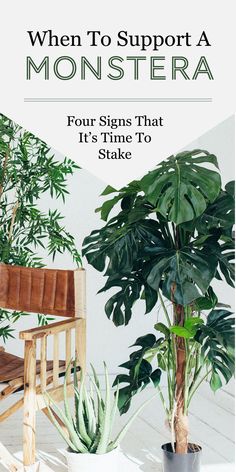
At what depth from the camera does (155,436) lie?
3586 millimetres

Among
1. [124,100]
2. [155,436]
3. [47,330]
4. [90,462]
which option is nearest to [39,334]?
[47,330]

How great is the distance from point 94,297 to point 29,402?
6.01ft

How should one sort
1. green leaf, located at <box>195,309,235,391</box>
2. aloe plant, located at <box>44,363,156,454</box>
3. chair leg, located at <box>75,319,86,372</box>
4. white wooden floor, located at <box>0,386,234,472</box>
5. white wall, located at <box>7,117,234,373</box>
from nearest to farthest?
1. green leaf, located at <box>195,309,235,391</box>
2. aloe plant, located at <box>44,363,156,454</box>
3. chair leg, located at <box>75,319,86,372</box>
4. white wooden floor, located at <box>0,386,234,472</box>
5. white wall, located at <box>7,117,234,373</box>

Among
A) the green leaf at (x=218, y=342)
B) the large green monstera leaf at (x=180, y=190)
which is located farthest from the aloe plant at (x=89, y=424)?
the large green monstera leaf at (x=180, y=190)

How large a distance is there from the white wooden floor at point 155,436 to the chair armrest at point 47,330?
0.60 m

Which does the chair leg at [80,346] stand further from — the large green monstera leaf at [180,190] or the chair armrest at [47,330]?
the large green monstera leaf at [180,190]

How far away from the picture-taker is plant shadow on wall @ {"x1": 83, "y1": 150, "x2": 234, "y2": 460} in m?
2.54

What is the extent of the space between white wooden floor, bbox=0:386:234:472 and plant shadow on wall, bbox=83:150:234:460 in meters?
0.39

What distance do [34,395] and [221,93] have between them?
128 centimetres

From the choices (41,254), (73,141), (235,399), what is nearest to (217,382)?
(73,141)

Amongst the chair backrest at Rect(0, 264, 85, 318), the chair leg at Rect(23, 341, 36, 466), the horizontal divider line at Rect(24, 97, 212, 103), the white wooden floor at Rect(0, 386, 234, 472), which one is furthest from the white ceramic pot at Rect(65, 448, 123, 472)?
the horizontal divider line at Rect(24, 97, 212, 103)

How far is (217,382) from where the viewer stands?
2670 mm

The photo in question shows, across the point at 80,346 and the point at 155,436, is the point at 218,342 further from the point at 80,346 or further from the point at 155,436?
the point at 155,436

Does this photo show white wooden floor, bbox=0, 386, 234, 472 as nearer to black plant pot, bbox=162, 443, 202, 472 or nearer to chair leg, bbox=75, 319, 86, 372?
black plant pot, bbox=162, 443, 202, 472
